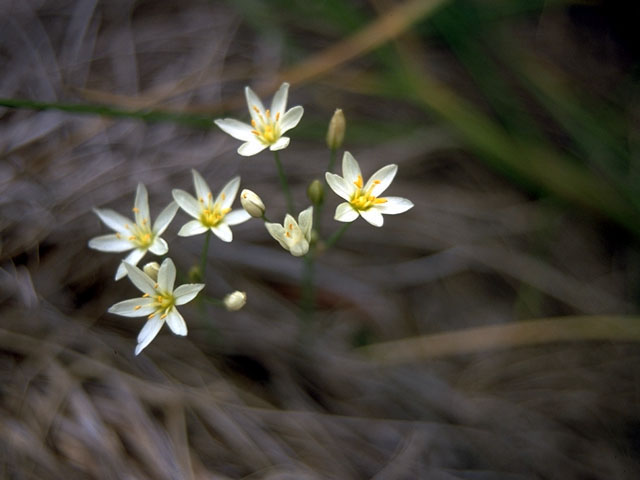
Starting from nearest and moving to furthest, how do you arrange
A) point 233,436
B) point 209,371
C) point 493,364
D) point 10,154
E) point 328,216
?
point 233,436 < point 209,371 < point 10,154 < point 493,364 < point 328,216

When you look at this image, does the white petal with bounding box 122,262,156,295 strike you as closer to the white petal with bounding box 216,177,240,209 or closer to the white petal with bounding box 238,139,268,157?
the white petal with bounding box 216,177,240,209

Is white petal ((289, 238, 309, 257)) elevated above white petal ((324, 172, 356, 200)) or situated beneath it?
situated beneath

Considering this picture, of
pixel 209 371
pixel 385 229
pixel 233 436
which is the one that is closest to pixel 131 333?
pixel 209 371

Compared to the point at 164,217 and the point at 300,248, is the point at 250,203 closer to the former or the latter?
the point at 300,248

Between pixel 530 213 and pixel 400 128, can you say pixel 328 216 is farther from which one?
pixel 530 213

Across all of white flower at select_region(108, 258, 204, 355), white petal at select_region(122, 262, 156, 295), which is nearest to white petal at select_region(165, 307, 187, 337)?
white flower at select_region(108, 258, 204, 355)

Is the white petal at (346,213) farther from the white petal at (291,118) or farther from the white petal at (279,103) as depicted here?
the white petal at (279,103)
